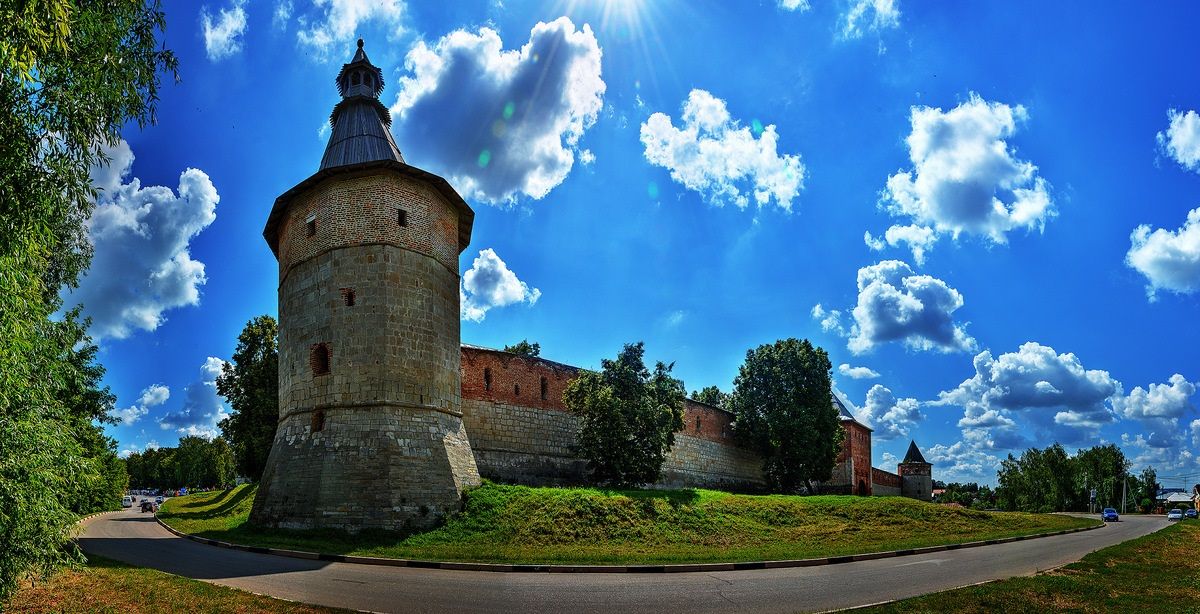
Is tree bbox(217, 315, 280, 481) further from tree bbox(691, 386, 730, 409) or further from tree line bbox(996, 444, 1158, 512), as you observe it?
tree line bbox(996, 444, 1158, 512)

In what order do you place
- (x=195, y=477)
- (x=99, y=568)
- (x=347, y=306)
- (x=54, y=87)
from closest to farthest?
(x=54, y=87) → (x=99, y=568) → (x=347, y=306) → (x=195, y=477)

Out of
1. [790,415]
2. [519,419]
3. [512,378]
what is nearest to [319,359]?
[512,378]


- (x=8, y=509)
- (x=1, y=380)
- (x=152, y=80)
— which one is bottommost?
(x=8, y=509)

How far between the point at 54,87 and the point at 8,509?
5300mm

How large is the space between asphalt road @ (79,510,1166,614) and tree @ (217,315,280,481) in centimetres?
1134

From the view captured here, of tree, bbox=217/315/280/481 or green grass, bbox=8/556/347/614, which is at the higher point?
tree, bbox=217/315/280/481

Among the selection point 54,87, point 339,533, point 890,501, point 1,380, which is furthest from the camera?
point 890,501

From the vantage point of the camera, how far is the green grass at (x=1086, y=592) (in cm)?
1023

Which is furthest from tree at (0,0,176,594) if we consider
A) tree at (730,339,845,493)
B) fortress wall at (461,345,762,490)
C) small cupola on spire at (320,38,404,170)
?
tree at (730,339,845,493)

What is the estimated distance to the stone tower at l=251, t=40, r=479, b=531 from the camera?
65.2 feet

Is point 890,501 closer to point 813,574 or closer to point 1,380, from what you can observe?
point 813,574

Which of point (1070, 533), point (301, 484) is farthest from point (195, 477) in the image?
point (1070, 533)

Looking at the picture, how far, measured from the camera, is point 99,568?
13570mm

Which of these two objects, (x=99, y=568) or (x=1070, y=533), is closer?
(x=99, y=568)
